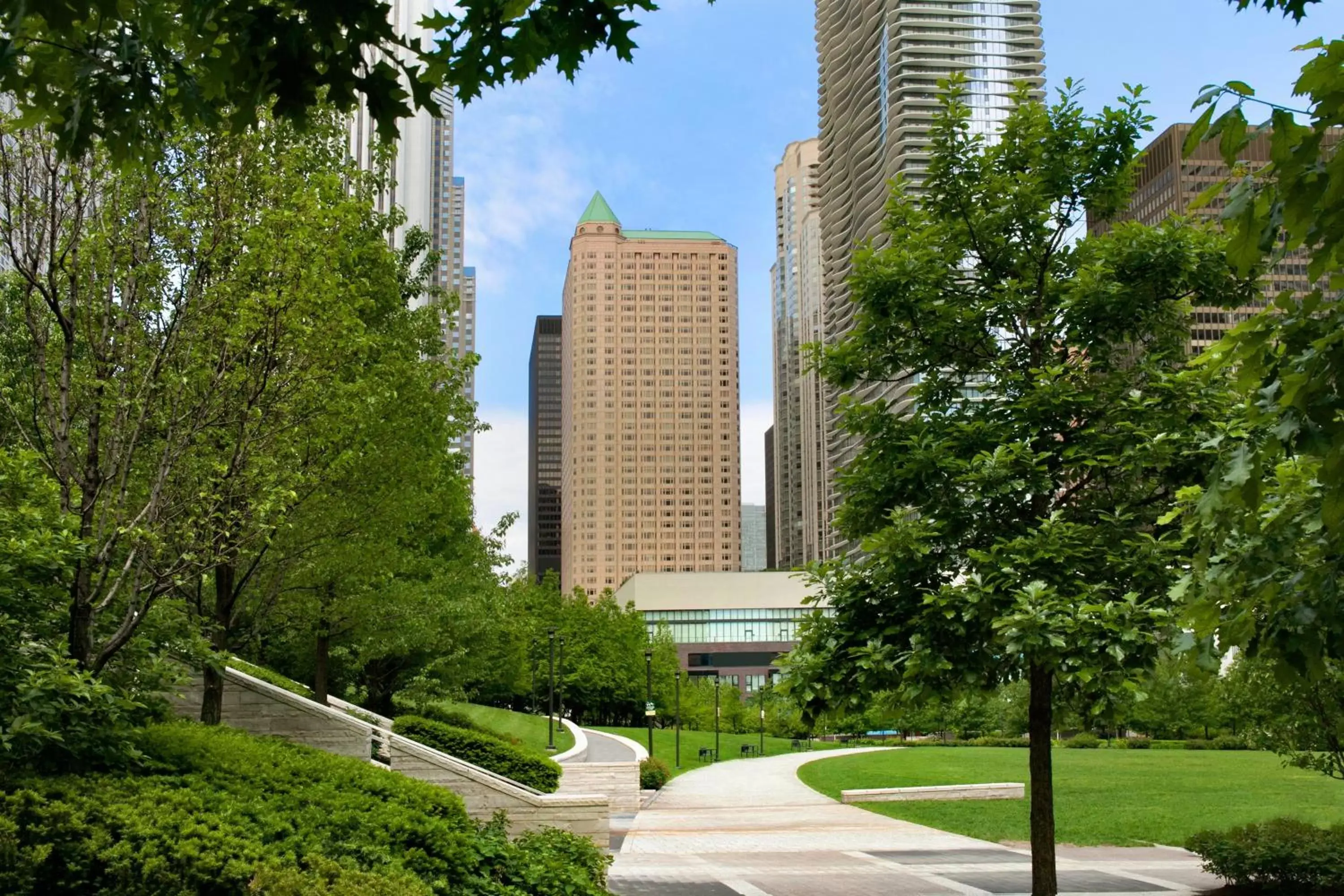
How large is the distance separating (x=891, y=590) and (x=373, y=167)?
1419 inches

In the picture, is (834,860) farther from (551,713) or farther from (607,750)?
(607,750)

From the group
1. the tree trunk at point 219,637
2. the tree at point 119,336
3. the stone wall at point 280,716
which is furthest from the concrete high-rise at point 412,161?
the stone wall at point 280,716

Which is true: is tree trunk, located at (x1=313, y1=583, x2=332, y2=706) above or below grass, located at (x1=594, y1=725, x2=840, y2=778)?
above

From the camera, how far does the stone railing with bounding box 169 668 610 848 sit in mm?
17297

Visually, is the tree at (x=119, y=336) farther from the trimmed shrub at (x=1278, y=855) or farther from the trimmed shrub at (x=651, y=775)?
the trimmed shrub at (x=651, y=775)

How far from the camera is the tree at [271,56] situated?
15.5ft

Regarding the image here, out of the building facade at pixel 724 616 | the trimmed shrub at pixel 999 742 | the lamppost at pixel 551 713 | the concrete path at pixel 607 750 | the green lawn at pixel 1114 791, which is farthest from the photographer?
the building facade at pixel 724 616

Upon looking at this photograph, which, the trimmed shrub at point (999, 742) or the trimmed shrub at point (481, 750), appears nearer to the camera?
the trimmed shrub at point (481, 750)

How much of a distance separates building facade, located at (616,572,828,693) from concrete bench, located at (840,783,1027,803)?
3886 inches

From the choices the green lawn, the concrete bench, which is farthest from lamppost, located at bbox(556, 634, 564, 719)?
the concrete bench

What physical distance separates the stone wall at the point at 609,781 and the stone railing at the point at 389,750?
11.3 metres

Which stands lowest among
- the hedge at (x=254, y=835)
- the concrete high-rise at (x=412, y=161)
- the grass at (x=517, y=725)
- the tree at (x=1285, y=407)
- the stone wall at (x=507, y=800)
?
the grass at (x=517, y=725)

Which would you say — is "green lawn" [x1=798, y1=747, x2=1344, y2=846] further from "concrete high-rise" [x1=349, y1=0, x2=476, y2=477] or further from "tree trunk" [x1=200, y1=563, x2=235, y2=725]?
"tree trunk" [x1=200, y1=563, x2=235, y2=725]

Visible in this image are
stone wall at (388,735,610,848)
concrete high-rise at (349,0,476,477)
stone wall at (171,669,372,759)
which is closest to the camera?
stone wall at (171,669,372,759)
